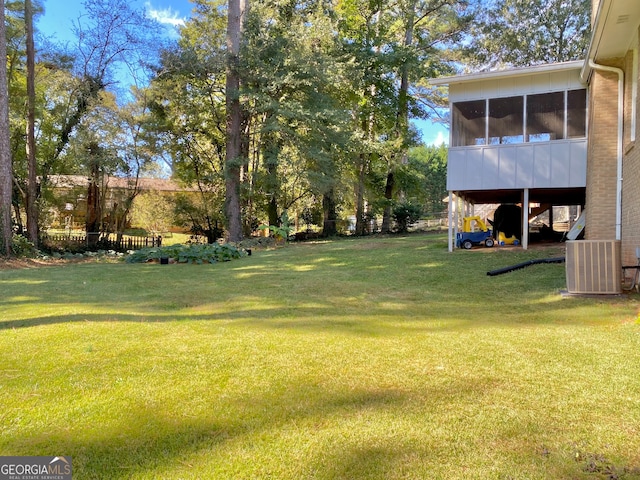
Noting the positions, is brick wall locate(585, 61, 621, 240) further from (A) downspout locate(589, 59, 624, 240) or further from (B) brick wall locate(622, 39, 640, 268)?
(B) brick wall locate(622, 39, 640, 268)

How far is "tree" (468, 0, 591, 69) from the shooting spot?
892 inches

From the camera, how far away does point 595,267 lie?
6402 mm

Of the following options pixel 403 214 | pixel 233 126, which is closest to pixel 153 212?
pixel 233 126

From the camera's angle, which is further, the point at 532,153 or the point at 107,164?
the point at 107,164

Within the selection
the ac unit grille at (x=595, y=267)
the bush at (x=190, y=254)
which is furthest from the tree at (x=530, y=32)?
the ac unit grille at (x=595, y=267)

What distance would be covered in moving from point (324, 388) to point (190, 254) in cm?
941

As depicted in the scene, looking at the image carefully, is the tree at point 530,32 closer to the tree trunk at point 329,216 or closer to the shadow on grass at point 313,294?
the tree trunk at point 329,216

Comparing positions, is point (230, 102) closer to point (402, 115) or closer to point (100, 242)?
point (100, 242)

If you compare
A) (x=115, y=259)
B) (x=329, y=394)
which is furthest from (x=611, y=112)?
(x=115, y=259)

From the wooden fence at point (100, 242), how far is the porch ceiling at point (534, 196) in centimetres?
1276

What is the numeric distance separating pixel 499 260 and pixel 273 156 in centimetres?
1036

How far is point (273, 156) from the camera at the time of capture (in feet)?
57.1

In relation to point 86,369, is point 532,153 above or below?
above

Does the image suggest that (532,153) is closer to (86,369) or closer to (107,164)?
(86,369)
